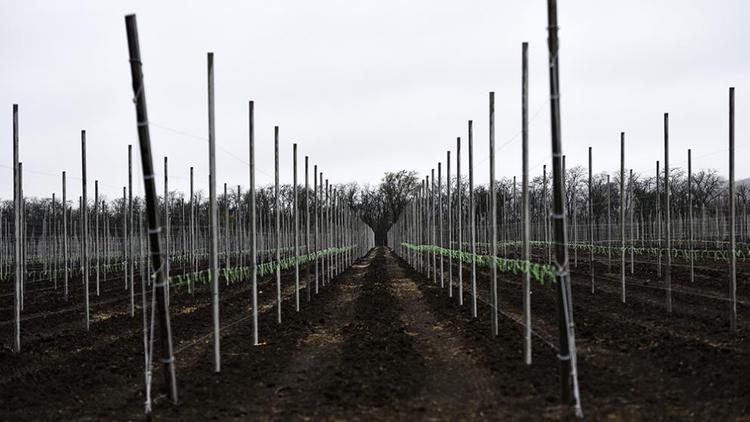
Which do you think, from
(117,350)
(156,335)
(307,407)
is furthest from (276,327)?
(307,407)

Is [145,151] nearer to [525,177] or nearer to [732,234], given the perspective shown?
[525,177]

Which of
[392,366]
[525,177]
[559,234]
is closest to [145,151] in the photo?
[392,366]

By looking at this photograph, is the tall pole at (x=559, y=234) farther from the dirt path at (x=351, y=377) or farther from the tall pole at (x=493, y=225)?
the tall pole at (x=493, y=225)

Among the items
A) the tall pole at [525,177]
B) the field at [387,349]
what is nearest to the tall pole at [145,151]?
the field at [387,349]

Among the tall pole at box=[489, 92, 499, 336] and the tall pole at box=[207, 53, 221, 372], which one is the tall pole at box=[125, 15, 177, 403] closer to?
the tall pole at box=[207, 53, 221, 372]

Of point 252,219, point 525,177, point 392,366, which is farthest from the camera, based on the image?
point 252,219

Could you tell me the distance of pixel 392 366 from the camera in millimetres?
8797

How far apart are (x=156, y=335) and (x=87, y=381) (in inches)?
164

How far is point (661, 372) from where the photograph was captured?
797 cm

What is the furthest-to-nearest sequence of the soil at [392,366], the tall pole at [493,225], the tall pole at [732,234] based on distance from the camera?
the tall pole at [732,234]
the tall pole at [493,225]
the soil at [392,366]

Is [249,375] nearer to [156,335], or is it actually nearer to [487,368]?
[487,368]

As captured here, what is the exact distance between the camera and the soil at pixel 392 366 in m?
6.73

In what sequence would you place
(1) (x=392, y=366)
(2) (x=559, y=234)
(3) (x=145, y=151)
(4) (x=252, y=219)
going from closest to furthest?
(2) (x=559, y=234)
(3) (x=145, y=151)
(1) (x=392, y=366)
(4) (x=252, y=219)

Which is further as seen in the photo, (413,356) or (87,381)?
(413,356)
